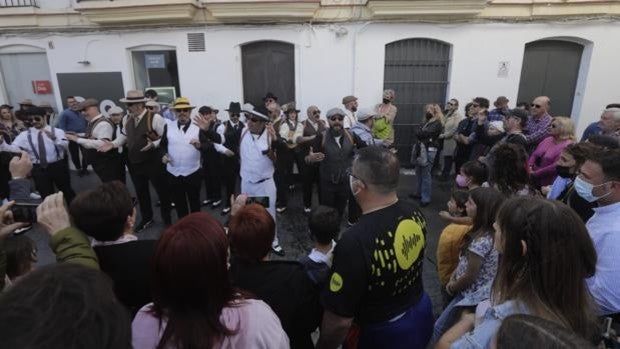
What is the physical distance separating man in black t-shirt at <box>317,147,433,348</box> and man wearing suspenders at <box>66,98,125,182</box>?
4.43 meters

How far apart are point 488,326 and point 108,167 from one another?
18.0 feet

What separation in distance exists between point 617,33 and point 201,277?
9.90 meters

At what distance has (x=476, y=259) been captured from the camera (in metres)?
2.26

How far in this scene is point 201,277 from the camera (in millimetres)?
1287

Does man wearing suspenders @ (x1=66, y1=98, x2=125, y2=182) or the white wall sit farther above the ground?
the white wall

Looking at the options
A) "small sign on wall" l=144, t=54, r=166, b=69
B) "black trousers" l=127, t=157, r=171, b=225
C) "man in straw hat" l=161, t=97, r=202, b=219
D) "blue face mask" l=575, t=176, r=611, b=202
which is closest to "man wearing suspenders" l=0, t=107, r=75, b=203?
"black trousers" l=127, t=157, r=171, b=225

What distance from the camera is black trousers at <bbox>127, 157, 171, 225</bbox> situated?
5156mm

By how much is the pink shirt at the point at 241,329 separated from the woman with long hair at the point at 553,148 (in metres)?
4.08

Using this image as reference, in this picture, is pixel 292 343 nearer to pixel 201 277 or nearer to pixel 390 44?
pixel 201 277

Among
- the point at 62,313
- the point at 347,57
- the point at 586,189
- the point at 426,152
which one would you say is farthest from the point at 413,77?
the point at 62,313

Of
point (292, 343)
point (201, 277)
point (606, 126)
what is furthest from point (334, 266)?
point (606, 126)

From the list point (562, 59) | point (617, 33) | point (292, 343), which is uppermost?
point (617, 33)

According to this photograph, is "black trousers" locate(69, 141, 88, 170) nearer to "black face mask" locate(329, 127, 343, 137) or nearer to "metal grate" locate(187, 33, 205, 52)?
"metal grate" locate(187, 33, 205, 52)

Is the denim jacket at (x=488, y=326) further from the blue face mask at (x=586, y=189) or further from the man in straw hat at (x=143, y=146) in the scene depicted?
the man in straw hat at (x=143, y=146)
